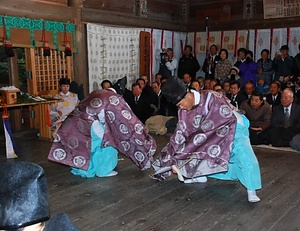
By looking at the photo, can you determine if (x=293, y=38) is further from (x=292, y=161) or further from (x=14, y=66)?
(x=14, y=66)

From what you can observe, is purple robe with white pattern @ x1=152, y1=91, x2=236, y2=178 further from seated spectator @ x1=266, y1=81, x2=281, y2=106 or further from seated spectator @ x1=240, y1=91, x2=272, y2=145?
seated spectator @ x1=266, y1=81, x2=281, y2=106

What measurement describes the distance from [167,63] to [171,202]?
5485mm

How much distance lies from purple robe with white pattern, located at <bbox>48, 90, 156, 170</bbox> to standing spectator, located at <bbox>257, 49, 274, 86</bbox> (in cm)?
451

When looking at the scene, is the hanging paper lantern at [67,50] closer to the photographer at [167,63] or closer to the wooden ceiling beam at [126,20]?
the wooden ceiling beam at [126,20]

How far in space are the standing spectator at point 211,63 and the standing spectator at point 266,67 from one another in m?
1.00

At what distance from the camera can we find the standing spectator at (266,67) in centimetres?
754

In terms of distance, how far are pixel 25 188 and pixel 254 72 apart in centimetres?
722

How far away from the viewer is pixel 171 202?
10.9 ft

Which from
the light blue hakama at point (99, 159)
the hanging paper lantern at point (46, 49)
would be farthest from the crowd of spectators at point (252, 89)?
the light blue hakama at point (99, 159)

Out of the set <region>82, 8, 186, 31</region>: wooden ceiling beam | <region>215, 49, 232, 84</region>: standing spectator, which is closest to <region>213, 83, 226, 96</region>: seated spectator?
<region>215, 49, 232, 84</region>: standing spectator

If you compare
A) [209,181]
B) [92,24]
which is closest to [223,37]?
[92,24]

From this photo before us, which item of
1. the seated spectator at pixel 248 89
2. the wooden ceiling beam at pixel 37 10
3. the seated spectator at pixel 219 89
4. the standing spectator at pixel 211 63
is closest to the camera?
the wooden ceiling beam at pixel 37 10

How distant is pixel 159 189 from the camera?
3.65 m

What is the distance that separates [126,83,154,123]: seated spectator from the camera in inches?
268
